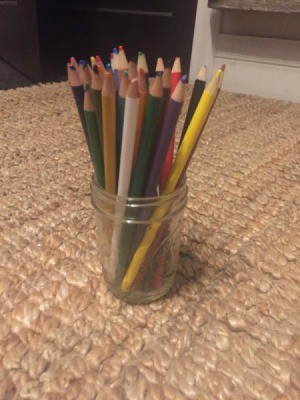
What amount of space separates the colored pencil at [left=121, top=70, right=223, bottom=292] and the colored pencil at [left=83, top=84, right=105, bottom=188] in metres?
0.04

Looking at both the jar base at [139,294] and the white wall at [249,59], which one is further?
the white wall at [249,59]

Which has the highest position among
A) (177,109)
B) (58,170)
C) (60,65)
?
(177,109)

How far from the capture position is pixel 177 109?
22 cm

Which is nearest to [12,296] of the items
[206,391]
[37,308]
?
[37,308]

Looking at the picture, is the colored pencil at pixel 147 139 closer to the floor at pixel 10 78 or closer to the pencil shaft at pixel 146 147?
the pencil shaft at pixel 146 147

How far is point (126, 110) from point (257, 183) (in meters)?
0.33

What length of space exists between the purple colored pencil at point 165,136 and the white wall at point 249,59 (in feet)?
2.89

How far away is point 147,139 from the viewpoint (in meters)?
0.23

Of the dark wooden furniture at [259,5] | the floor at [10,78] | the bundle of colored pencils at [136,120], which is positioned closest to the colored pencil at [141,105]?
the bundle of colored pencils at [136,120]

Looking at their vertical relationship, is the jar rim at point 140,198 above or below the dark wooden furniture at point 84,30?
above

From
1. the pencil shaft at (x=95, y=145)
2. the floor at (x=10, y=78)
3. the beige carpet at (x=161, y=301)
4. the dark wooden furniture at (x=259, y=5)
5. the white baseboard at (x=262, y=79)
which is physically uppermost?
the pencil shaft at (x=95, y=145)

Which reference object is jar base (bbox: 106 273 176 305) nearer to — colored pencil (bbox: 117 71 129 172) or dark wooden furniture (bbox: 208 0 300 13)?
colored pencil (bbox: 117 71 129 172)

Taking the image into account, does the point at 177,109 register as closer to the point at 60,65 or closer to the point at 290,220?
the point at 290,220

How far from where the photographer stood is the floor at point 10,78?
1094 mm
